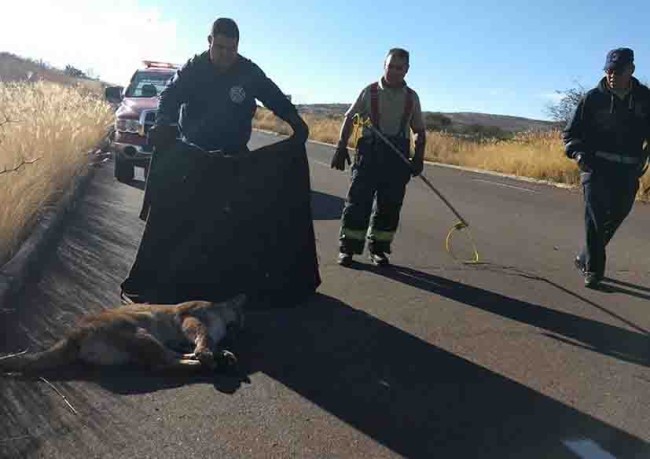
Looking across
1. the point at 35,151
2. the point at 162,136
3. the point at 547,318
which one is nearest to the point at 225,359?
the point at 162,136

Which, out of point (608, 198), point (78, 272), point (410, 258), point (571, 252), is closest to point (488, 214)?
point (571, 252)

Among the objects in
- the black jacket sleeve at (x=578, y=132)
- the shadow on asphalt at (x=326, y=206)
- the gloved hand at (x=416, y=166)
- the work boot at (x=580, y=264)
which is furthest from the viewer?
the shadow on asphalt at (x=326, y=206)

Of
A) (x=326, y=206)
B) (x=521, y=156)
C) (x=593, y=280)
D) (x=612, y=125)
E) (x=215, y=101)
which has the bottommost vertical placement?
(x=326, y=206)

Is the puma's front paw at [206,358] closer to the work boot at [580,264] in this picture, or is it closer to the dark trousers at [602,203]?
the dark trousers at [602,203]

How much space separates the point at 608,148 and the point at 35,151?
7.00m

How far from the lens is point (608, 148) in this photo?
275 inches

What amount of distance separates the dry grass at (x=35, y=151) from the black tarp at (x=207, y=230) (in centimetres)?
179

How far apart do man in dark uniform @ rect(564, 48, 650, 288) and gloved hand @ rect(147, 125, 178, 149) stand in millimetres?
3868

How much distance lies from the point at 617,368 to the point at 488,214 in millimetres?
7770

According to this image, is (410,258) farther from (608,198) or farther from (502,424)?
(502,424)

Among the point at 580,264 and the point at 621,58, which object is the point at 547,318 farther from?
the point at 621,58

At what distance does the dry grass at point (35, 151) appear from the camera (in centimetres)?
697

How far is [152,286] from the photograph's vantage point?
540 centimetres

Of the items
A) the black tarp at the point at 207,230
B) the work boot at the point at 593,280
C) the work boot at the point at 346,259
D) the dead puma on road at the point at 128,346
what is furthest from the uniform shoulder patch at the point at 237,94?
the work boot at the point at 593,280
